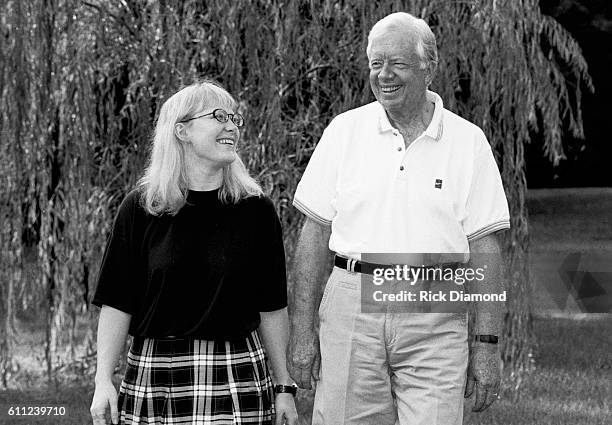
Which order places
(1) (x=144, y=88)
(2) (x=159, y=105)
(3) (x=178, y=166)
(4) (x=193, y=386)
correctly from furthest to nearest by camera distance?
1. (1) (x=144, y=88)
2. (2) (x=159, y=105)
3. (3) (x=178, y=166)
4. (4) (x=193, y=386)

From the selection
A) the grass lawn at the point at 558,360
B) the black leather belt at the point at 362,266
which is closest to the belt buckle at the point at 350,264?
the black leather belt at the point at 362,266

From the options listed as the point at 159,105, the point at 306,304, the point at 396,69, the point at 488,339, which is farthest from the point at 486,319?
the point at 159,105

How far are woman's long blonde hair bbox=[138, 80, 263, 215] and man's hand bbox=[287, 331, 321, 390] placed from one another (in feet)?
1.56

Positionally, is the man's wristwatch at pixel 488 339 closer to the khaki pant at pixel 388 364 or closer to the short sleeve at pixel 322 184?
the khaki pant at pixel 388 364

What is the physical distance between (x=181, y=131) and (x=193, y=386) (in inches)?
30.4

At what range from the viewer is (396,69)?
3535mm

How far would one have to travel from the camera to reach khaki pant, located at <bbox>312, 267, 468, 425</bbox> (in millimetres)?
3463

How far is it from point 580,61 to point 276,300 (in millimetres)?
4288

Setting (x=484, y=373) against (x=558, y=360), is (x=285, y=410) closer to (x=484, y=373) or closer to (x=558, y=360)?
(x=484, y=373)

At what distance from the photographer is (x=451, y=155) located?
354 centimetres

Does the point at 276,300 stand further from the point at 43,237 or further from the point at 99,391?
the point at 43,237

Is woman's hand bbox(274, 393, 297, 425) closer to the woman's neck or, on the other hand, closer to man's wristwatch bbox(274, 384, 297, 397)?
man's wristwatch bbox(274, 384, 297, 397)

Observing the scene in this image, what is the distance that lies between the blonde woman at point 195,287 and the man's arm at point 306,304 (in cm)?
6

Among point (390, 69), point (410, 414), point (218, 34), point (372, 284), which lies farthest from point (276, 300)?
point (218, 34)
